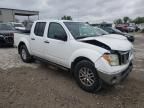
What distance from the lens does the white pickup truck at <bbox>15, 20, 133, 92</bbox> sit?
4.14m

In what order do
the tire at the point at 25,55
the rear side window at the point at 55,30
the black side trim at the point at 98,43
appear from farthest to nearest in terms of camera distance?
Answer: the tire at the point at 25,55
the rear side window at the point at 55,30
the black side trim at the point at 98,43

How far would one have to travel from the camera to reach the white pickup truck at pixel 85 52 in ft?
A: 13.6

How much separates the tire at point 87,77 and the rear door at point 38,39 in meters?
1.93

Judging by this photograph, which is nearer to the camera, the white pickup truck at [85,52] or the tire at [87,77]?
the white pickup truck at [85,52]

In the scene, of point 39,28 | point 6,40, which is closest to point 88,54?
point 39,28

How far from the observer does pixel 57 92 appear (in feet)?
14.9

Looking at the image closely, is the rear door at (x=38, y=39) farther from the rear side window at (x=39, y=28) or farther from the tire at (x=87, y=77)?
the tire at (x=87, y=77)

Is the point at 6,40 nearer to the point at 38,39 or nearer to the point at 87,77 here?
the point at 38,39

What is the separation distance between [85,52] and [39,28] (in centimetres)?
266

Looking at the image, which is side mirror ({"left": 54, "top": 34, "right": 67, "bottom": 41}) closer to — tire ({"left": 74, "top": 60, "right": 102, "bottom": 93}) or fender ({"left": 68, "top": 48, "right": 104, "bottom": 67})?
fender ({"left": 68, "top": 48, "right": 104, "bottom": 67})

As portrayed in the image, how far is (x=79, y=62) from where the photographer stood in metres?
4.65

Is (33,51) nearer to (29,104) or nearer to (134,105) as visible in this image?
(29,104)

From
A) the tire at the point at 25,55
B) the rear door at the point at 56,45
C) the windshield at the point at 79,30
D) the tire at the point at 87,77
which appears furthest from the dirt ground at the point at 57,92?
the windshield at the point at 79,30

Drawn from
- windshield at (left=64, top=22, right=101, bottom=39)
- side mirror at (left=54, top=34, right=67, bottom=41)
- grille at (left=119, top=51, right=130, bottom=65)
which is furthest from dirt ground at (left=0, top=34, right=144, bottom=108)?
windshield at (left=64, top=22, right=101, bottom=39)
